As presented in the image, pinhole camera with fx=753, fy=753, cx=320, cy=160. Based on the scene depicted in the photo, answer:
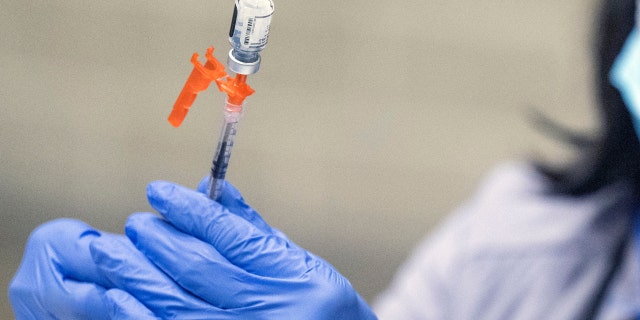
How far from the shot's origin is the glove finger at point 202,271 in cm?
89

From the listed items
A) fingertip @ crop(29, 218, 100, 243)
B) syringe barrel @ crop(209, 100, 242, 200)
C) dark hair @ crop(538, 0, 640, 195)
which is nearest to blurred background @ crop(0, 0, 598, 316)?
dark hair @ crop(538, 0, 640, 195)

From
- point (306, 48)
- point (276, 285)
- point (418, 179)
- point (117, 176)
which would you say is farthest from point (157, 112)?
point (276, 285)

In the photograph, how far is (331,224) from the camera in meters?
2.50

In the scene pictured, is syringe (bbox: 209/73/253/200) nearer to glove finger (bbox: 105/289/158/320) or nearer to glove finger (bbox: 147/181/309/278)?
glove finger (bbox: 147/181/309/278)

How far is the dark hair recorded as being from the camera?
121cm

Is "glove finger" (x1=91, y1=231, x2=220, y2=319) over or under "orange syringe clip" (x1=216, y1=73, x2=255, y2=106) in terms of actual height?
under

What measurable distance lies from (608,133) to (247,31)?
0.75 metres

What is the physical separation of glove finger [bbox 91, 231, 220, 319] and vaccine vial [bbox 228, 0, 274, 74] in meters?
0.28

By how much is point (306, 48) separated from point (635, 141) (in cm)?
123

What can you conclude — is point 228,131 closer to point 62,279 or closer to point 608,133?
point 62,279

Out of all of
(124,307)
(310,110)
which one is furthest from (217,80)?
(310,110)

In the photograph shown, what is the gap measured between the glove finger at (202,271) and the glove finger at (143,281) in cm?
1

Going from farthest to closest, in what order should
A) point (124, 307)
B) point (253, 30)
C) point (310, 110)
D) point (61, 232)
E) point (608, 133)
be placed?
point (310, 110)
point (608, 133)
point (61, 232)
point (124, 307)
point (253, 30)

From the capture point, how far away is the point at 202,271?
0.89 m
